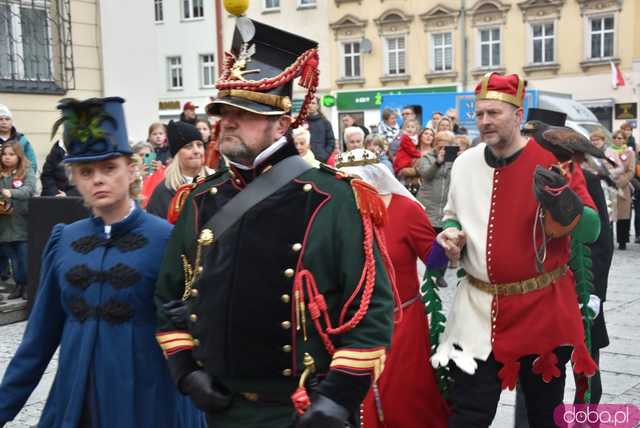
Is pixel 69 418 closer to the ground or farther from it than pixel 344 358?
closer to the ground

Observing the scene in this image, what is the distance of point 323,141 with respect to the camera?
12.2m

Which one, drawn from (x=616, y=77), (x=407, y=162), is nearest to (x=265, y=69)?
(x=407, y=162)

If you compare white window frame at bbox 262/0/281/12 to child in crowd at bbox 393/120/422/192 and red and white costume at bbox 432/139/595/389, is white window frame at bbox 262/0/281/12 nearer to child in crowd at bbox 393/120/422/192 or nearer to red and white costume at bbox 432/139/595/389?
child in crowd at bbox 393/120/422/192

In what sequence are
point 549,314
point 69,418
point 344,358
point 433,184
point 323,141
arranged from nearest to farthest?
point 344,358
point 69,418
point 549,314
point 433,184
point 323,141

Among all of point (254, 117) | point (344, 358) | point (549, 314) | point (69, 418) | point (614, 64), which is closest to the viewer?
point (344, 358)

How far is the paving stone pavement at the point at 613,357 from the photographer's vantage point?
19.0 feet

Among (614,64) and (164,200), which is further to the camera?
(614,64)

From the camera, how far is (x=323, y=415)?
266cm

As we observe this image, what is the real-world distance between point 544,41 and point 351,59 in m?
8.35

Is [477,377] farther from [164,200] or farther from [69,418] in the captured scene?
[164,200]

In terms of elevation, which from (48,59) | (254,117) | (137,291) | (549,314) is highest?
(48,59)

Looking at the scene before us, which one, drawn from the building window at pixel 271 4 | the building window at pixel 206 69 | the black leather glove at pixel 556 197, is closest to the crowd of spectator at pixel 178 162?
the black leather glove at pixel 556 197

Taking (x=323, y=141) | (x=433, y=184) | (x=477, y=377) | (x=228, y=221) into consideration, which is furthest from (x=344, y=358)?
(x=323, y=141)

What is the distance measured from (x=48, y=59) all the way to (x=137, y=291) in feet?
32.1
